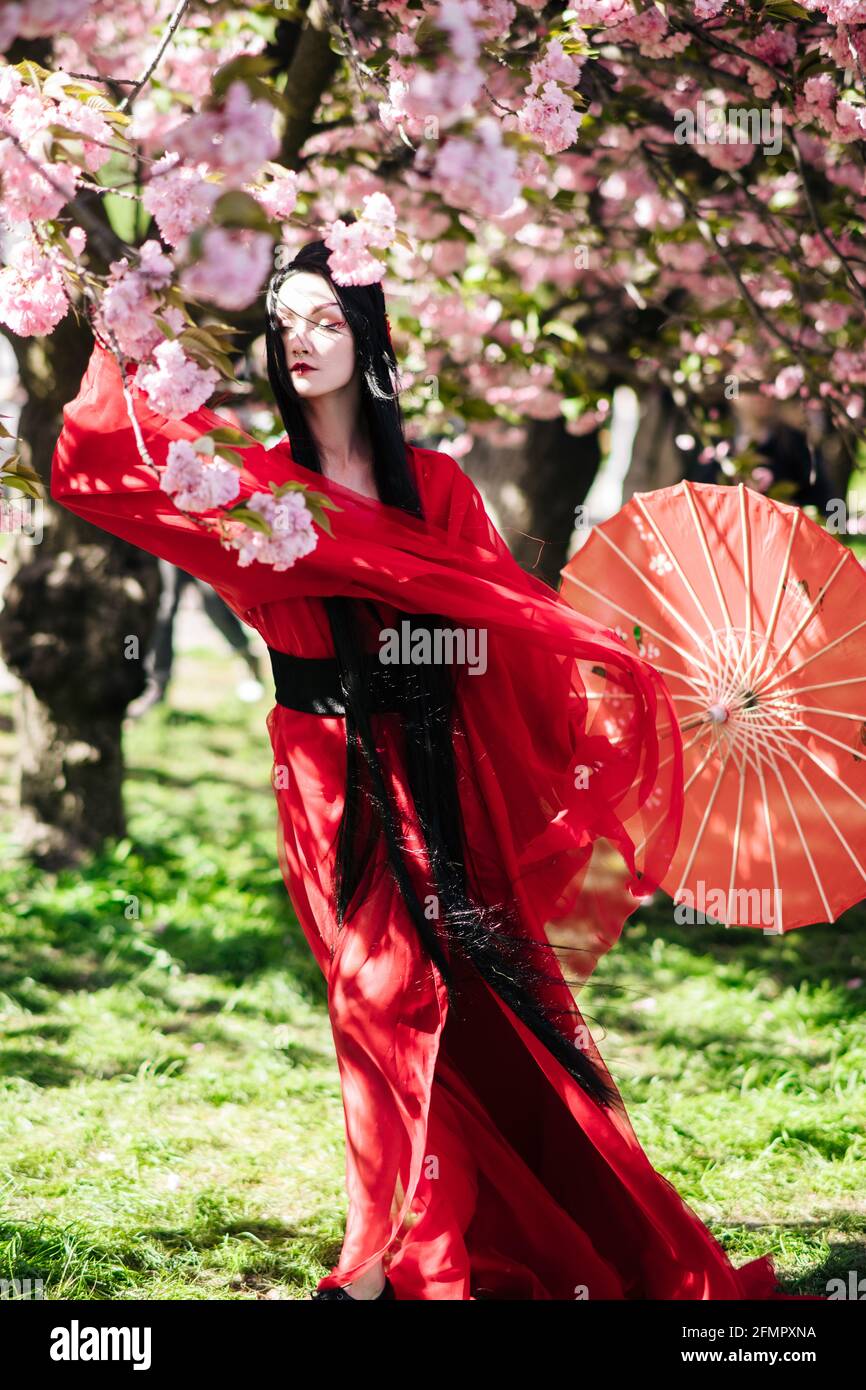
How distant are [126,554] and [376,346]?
9.46ft

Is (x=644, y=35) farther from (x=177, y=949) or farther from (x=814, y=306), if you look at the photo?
(x=177, y=949)

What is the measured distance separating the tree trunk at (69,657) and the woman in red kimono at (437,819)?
273 cm

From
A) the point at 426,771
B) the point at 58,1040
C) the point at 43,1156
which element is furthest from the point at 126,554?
the point at 426,771

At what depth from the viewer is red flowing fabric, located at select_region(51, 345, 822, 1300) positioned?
2.63 m

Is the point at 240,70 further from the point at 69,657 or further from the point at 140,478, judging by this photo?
the point at 69,657

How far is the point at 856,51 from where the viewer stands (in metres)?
3.00

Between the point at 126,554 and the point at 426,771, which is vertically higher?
the point at 126,554

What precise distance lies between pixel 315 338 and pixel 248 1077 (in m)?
2.22

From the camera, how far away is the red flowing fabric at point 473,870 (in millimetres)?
2635

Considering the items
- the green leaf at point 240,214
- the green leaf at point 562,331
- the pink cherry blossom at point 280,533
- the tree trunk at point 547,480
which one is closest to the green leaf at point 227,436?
the pink cherry blossom at point 280,533

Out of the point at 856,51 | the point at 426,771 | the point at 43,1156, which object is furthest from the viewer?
the point at 43,1156
